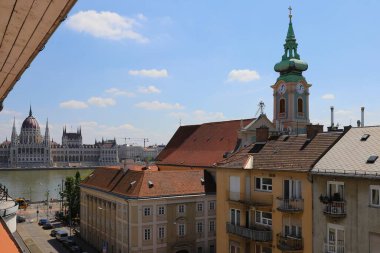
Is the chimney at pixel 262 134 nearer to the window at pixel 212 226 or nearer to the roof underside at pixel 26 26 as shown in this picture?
the window at pixel 212 226

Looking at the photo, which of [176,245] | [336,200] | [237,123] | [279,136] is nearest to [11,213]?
[336,200]

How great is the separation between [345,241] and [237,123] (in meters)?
30.9

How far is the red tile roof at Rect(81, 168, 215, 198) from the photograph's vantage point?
3809 centimetres

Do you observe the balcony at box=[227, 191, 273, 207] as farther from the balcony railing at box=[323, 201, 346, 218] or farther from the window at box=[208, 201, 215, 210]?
the window at box=[208, 201, 215, 210]

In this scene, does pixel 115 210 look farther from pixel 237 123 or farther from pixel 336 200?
pixel 336 200

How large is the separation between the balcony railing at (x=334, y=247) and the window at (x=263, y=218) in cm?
417

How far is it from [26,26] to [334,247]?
62.1ft

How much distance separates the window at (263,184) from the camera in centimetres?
2370

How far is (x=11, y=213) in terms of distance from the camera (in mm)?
11305

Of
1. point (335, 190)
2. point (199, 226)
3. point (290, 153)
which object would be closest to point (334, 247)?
point (335, 190)

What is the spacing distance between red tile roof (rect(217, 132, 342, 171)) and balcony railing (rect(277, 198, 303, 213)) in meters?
1.77

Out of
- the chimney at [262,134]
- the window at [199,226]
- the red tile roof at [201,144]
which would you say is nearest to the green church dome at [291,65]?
the red tile roof at [201,144]

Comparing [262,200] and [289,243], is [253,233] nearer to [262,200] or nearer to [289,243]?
[262,200]

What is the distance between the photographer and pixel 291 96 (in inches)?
2223
